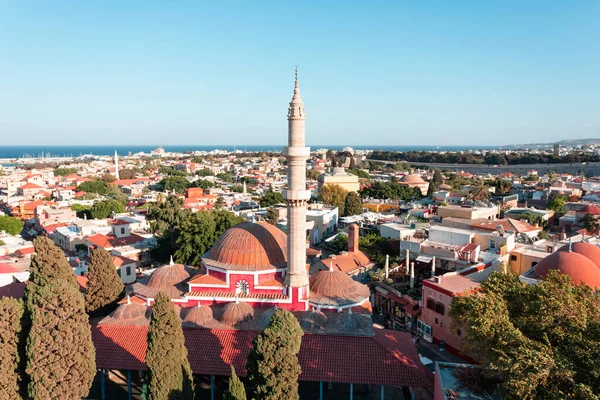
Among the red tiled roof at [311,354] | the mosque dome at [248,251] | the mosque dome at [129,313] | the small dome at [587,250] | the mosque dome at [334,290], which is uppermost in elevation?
the mosque dome at [248,251]

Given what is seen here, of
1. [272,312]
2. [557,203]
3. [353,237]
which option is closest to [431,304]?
[272,312]

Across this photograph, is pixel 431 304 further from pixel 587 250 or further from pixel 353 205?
pixel 353 205

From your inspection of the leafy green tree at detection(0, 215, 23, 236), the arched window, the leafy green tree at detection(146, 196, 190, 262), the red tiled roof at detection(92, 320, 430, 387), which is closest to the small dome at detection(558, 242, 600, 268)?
the red tiled roof at detection(92, 320, 430, 387)

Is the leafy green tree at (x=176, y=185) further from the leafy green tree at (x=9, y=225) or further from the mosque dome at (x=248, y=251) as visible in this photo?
the mosque dome at (x=248, y=251)

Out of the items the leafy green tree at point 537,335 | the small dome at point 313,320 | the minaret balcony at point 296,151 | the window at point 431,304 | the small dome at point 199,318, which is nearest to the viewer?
the leafy green tree at point 537,335

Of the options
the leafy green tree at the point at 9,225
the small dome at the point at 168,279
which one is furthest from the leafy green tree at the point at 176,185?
the small dome at the point at 168,279

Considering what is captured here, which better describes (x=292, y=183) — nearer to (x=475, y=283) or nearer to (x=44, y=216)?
(x=475, y=283)
